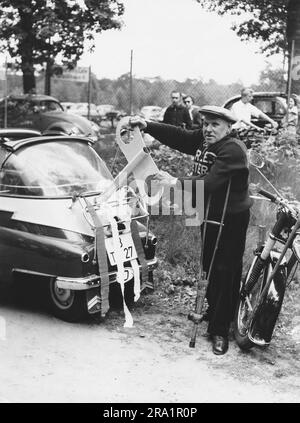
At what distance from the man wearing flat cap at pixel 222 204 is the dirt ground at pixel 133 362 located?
0.34 m

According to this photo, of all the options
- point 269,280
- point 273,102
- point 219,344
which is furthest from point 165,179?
point 273,102

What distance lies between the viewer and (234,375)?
15.1ft

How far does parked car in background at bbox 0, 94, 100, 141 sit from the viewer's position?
15.5 m

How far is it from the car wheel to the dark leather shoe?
116 centimetres

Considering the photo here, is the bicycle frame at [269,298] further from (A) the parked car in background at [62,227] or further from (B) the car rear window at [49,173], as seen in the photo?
(B) the car rear window at [49,173]

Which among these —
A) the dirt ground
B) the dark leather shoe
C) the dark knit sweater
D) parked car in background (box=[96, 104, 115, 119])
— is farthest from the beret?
parked car in background (box=[96, 104, 115, 119])

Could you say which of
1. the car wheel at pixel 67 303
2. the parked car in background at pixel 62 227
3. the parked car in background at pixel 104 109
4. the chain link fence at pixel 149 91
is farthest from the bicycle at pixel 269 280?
the parked car in background at pixel 104 109

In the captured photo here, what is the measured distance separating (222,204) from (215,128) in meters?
0.60

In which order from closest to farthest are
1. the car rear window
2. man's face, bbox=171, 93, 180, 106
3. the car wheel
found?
the car wheel → the car rear window → man's face, bbox=171, 93, 180, 106

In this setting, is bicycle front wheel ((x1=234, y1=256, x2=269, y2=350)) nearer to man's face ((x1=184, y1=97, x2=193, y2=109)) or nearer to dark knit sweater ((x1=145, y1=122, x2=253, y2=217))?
dark knit sweater ((x1=145, y1=122, x2=253, y2=217))

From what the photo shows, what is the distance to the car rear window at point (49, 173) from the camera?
5.72 metres

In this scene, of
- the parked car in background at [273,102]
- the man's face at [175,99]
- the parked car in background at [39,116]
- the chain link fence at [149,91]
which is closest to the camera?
the man's face at [175,99]

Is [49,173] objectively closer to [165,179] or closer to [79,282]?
[79,282]

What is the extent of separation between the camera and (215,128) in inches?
195
